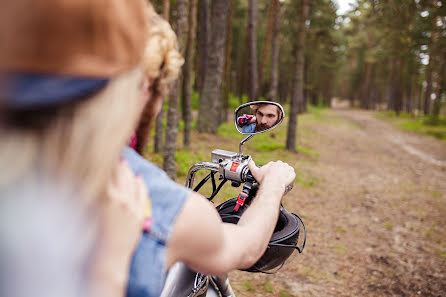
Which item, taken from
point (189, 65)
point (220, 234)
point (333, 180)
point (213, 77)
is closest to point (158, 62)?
point (220, 234)

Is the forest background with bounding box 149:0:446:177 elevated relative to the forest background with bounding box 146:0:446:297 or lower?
elevated

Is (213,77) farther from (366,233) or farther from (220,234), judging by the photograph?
(220,234)

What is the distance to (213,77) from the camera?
37.9 ft

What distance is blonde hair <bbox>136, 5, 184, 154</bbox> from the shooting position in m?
1.07

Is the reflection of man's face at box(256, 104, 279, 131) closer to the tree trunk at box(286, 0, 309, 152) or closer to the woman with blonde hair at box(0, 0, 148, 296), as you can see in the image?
the woman with blonde hair at box(0, 0, 148, 296)

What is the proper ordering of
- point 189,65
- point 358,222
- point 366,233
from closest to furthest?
point 366,233 < point 358,222 < point 189,65

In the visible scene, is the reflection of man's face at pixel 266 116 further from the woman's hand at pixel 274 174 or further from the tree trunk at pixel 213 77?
the tree trunk at pixel 213 77

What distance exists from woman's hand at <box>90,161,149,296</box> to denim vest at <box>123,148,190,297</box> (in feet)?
0.15

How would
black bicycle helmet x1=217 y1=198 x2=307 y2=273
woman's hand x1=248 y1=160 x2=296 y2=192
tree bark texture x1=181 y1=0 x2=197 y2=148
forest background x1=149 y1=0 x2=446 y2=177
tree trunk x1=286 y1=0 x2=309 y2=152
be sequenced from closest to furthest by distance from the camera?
woman's hand x1=248 y1=160 x2=296 y2=192, black bicycle helmet x1=217 y1=198 x2=307 y2=273, tree bark texture x1=181 y1=0 x2=197 y2=148, forest background x1=149 y1=0 x2=446 y2=177, tree trunk x1=286 y1=0 x2=309 y2=152

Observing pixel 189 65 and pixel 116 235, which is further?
pixel 189 65

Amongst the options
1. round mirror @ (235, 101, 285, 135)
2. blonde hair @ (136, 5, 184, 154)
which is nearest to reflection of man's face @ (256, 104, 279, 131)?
round mirror @ (235, 101, 285, 135)

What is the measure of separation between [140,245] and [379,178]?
966 centimetres

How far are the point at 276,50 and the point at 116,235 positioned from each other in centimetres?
1536

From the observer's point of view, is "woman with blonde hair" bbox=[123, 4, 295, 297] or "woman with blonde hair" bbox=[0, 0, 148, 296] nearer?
"woman with blonde hair" bbox=[0, 0, 148, 296]
